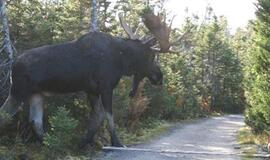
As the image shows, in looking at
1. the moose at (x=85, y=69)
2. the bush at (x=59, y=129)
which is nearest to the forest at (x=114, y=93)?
the bush at (x=59, y=129)

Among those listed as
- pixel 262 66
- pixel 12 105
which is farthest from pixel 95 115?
pixel 262 66

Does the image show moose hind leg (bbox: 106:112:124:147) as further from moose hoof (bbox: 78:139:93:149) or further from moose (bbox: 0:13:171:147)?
moose hoof (bbox: 78:139:93:149)

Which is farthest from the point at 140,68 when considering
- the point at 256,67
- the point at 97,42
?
the point at 256,67

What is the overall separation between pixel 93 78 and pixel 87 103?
1.81 metres

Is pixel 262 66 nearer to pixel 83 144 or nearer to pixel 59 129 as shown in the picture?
pixel 83 144

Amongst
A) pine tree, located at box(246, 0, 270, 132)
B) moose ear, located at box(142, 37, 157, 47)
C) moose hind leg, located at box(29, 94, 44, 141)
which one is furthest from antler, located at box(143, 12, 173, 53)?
pine tree, located at box(246, 0, 270, 132)

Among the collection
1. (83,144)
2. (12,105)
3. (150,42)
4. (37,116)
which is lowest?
(83,144)

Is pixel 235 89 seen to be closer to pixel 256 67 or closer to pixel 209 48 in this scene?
pixel 209 48

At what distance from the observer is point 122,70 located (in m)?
10.6

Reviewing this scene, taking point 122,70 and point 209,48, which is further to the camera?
point 209,48

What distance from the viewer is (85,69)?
9.82 metres

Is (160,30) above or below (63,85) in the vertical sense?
above

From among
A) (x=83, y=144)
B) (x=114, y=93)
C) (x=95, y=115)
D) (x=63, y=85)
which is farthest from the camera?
(x=114, y=93)

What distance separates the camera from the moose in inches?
364
